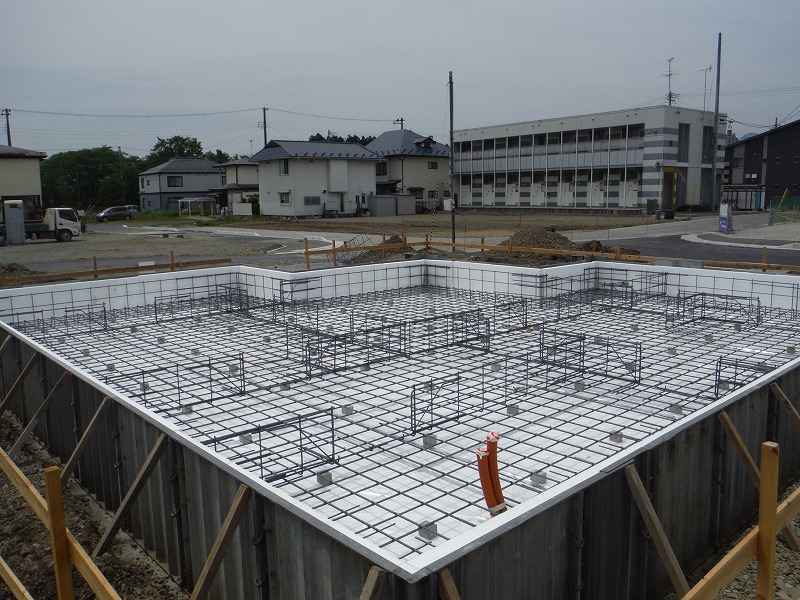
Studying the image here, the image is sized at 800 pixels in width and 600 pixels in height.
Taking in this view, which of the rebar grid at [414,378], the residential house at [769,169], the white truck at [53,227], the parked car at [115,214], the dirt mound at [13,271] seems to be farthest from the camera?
the parked car at [115,214]

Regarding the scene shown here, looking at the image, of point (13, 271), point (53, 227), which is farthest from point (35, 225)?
point (13, 271)

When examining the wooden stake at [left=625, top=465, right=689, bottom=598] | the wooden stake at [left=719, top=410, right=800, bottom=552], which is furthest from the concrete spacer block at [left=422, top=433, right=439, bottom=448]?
the wooden stake at [left=719, top=410, right=800, bottom=552]

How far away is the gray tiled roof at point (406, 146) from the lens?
1975 inches

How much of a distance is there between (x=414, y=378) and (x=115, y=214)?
48.7 metres

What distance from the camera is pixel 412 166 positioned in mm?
50406

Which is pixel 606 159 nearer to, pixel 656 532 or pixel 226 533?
pixel 656 532

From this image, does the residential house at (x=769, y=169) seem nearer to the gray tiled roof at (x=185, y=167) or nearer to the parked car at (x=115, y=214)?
the gray tiled roof at (x=185, y=167)

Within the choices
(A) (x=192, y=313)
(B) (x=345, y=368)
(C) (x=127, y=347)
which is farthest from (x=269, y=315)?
(B) (x=345, y=368)

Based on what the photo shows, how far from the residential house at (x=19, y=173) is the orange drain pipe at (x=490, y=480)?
119 feet

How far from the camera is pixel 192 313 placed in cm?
1131

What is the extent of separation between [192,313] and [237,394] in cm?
501

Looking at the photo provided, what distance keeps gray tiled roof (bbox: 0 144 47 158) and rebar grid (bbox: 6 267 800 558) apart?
28.5 m

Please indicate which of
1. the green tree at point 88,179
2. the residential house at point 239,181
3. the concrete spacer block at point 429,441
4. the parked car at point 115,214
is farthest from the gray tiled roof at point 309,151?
the concrete spacer block at point 429,441

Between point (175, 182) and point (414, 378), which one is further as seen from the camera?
point (175, 182)
